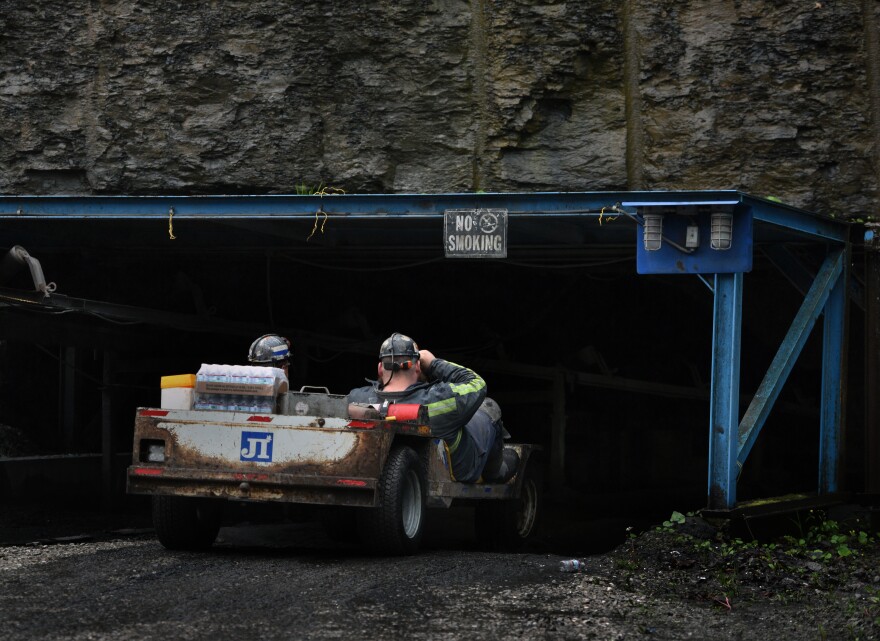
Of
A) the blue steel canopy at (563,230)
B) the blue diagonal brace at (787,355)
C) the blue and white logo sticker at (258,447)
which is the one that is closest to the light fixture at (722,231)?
the blue steel canopy at (563,230)

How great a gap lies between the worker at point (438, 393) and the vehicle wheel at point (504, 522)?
1.03m

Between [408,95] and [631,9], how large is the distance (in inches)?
90.8

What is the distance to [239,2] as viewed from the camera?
513 inches

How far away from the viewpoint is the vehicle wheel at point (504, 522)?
37.7 feet

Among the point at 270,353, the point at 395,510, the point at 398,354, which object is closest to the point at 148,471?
the point at 270,353

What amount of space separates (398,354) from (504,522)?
2371 mm

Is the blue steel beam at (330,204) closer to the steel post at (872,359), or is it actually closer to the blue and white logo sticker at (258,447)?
the blue and white logo sticker at (258,447)

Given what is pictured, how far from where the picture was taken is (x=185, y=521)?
977 centimetres

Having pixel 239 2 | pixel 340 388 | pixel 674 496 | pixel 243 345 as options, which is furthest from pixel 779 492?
pixel 239 2

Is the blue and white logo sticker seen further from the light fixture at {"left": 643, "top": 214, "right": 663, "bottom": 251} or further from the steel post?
the steel post

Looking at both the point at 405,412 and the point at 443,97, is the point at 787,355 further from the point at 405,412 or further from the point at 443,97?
the point at 443,97

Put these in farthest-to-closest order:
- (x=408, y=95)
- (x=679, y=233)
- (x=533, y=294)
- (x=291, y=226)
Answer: (x=533, y=294)
(x=408, y=95)
(x=291, y=226)
(x=679, y=233)

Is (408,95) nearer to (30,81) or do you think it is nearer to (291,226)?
(291,226)

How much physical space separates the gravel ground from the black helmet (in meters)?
1.46
